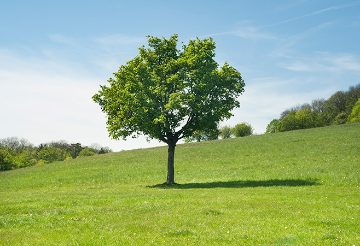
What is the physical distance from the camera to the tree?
2775 cm

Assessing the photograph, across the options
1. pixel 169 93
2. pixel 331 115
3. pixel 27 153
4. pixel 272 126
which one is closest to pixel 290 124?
pixel 331 115

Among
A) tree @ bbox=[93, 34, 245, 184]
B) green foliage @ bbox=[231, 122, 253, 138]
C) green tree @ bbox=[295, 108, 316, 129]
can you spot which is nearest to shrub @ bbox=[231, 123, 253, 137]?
green foliage @ bbox=[231, 122, 253, 138]

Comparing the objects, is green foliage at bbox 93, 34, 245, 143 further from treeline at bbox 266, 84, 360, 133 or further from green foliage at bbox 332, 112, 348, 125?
green foliage at bbox 332, 112, 348, 125

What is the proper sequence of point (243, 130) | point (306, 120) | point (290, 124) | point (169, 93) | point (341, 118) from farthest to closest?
point (243, 130), point (290, 124), point (306, 120), point (341, 118), point (169, 93)

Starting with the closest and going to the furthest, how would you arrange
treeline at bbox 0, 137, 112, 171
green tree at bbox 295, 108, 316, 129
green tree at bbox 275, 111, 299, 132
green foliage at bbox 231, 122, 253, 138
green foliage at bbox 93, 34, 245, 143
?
green foliage at bbox 93, 34, 245, 143 < treeline at bbox 0, 137, 112, 171 < green tree at bbox 295, 108, 316, 129 < green tree at bbox 275, 111, 299, 132 < green foliage at bbox 231, 122, 253, 138

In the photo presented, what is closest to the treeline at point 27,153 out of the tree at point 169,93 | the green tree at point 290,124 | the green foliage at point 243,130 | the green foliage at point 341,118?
the green foliage at point 243,130

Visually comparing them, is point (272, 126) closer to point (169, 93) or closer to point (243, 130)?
point (243, 130)

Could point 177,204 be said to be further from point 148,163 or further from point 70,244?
point 148,163

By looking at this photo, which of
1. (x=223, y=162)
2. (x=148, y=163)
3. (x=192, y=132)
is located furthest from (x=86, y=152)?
(x=192, y=132)

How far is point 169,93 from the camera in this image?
29891 millimetres

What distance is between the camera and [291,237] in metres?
9.39

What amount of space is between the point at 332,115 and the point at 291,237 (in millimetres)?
121545

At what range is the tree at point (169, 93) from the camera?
27750 millimetres

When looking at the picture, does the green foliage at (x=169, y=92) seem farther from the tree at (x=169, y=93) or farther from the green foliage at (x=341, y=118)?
the green foliage at (x=341, y=118)
